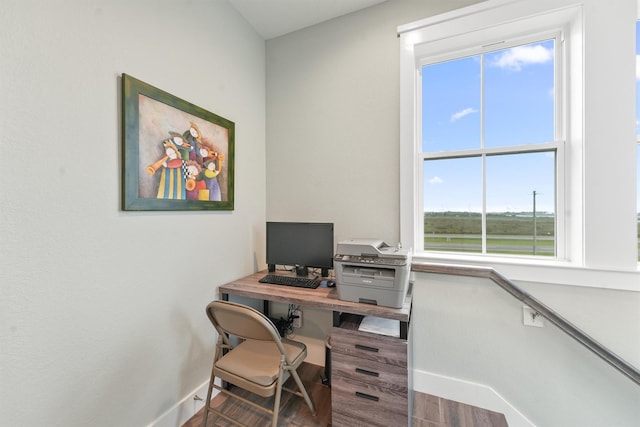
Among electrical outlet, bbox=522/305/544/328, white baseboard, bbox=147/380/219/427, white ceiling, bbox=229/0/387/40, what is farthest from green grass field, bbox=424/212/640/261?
white baseboard, bbox=147/380/219/427

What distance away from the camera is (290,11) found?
6.75 feet

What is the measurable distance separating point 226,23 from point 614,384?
139 inches

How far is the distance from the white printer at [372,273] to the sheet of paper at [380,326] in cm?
16

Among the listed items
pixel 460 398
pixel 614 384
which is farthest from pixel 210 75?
pixel 614 384

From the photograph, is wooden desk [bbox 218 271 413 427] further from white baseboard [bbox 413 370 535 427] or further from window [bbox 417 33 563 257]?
window [bbox 417 33 563 257]

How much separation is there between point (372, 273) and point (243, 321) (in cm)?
77

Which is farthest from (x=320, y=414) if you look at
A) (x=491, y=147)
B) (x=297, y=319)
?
(x=491, y=147)

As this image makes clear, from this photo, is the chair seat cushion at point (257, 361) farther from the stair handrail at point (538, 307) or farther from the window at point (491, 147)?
the window at point (491, 147)

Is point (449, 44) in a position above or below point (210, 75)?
above

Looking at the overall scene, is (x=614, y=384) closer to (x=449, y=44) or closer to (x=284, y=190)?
(x=449, y=44)

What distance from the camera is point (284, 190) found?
2354 millimetres

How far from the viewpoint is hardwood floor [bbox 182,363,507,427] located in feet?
5.20

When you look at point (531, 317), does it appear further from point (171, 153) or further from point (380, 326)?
point (171, 153)

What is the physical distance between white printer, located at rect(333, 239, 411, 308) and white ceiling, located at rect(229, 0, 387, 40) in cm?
192
